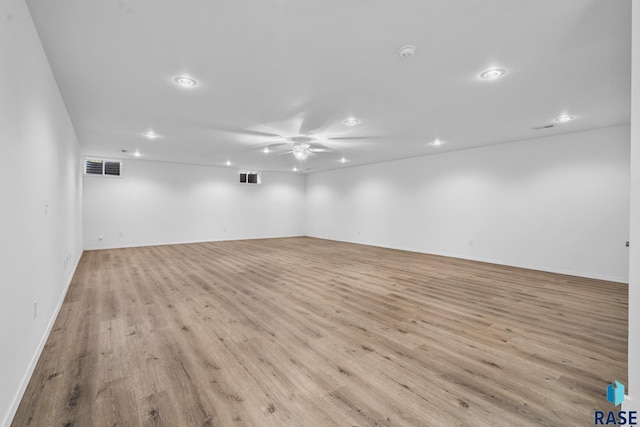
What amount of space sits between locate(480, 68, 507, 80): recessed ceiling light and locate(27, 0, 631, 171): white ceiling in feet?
0.22

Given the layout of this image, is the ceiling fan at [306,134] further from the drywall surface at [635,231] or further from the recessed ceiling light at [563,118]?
the drywall surface at [635,231]

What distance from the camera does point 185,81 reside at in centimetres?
297

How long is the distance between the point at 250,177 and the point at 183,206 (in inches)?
105

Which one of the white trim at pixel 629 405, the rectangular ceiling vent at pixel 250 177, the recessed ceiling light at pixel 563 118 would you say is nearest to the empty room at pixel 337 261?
the white trim at pixel 629 405

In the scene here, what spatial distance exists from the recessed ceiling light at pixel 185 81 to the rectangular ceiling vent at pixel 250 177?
24.9 feet

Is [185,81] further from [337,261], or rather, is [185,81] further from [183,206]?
[183,206]

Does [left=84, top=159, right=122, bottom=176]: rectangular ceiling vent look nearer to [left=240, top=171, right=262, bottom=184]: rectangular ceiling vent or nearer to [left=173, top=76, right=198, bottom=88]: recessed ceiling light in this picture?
[left=240, top=171, right=262, bottom=184]: rectangular ceiling vent

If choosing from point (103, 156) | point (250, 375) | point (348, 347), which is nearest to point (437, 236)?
point (348, 347)

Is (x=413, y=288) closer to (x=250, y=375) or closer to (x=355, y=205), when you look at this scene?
(x=250, y=375)

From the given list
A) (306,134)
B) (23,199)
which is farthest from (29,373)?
(306,134)

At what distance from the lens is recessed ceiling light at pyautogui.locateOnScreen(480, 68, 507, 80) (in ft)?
9.01

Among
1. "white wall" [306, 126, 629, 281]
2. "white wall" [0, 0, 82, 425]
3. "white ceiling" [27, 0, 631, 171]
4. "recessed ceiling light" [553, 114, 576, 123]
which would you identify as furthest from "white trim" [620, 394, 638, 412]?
"white wall" [306, 126, 629, 281]

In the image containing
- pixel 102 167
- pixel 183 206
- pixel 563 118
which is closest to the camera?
pixel 563 118

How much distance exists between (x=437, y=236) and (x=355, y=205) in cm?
314
